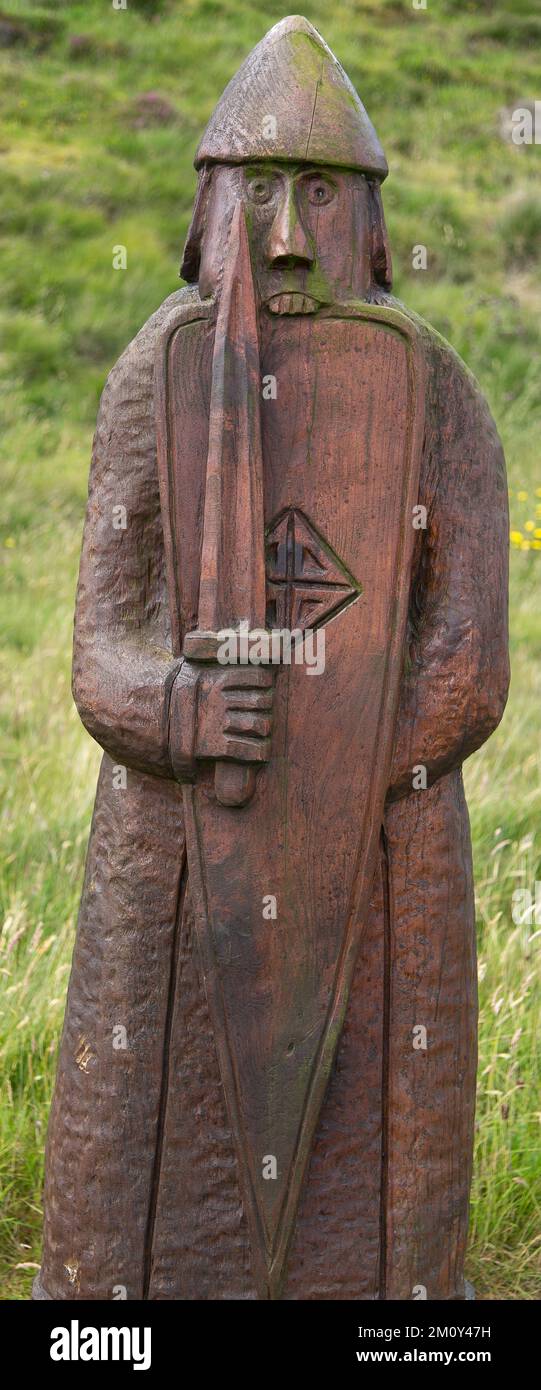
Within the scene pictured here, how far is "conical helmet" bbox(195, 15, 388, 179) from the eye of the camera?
7.23ft

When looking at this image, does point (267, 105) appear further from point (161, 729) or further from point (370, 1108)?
point (370, 1108)

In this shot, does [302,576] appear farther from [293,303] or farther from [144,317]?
[144,317]

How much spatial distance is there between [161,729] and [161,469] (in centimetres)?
39

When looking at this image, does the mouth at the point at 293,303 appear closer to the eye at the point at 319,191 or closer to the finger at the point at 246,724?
the eye at the point at 319,191

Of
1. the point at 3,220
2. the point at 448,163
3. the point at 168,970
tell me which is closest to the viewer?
the point at 168,970

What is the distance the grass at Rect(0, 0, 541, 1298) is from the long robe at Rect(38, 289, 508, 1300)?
0.17 metres

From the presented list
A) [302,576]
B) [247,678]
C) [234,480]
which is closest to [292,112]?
[234,480]

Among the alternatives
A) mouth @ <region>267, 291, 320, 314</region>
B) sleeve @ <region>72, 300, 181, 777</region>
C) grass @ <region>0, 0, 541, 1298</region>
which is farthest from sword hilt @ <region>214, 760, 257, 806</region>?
mouth @ <region>267, 291, 320, 314</region>

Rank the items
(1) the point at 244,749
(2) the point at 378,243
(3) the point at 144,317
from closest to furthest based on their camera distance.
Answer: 1. (1) the point at 244,749
2. (2) the point at 378,243
3. (3) the point at 144,317

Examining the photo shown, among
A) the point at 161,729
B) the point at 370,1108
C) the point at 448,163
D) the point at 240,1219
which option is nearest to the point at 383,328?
the point at 161,729

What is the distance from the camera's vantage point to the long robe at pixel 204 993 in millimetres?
2326

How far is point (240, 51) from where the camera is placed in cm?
1308

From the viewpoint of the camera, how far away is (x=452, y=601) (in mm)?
2320

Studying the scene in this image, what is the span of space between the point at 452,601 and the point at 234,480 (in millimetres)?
409
